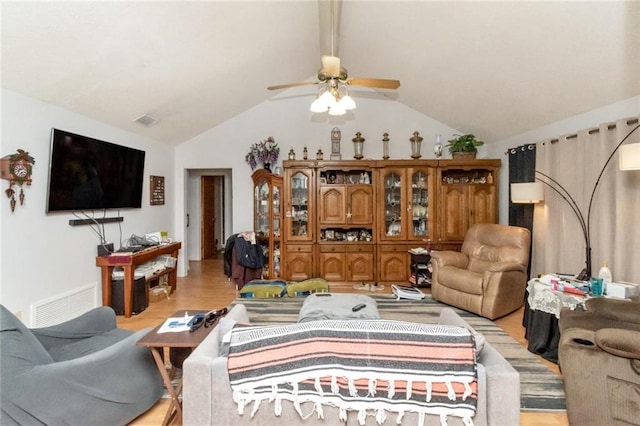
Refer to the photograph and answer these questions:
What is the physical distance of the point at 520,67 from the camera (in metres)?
3.12

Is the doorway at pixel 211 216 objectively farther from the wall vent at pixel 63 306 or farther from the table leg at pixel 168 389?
the table leg at pixel 168 389

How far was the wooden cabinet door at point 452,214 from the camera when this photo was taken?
4875 mm

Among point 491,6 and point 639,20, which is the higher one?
point 491,6

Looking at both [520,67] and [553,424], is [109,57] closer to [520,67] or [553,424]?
[520,67]

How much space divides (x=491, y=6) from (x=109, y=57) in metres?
3.19

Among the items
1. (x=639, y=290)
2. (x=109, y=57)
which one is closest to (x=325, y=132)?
(x=109, y=57)

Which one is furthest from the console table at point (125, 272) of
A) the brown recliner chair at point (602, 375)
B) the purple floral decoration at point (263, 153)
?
the brown recliner chair at point (602, 375)

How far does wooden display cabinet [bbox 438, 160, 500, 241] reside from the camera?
15.9 feet

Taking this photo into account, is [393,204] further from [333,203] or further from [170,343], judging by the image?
[170,343]

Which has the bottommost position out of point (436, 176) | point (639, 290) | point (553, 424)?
point (553, 424)

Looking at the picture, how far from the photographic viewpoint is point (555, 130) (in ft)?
12.3

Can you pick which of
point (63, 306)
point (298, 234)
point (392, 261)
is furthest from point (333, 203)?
point (63, 306)

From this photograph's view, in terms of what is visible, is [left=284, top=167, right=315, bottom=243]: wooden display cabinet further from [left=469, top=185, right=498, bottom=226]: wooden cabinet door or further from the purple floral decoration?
[left=469, top=185, right=498, bottom=226]: wooden cabinet door

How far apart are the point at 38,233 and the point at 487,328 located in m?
4.37
